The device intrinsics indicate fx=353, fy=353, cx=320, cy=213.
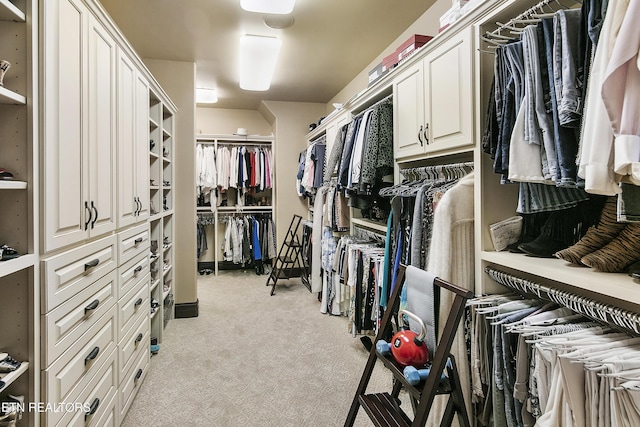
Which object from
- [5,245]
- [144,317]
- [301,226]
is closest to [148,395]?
[144,317]

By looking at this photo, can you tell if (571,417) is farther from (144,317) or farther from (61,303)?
(144,317)

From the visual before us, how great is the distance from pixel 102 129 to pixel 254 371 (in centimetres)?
183

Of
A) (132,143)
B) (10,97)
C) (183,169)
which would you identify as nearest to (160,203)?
(183,169)

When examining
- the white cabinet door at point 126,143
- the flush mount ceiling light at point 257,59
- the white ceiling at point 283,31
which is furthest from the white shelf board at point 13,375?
the flush mount ceiling light at point 257,59

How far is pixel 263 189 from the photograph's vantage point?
5531mm

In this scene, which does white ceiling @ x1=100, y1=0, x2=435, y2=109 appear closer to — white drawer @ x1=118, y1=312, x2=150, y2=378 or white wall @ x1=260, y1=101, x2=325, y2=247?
white wall @ x1=260, y1=101, x2=325, y2=247

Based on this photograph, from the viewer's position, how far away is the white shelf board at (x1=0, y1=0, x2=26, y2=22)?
101 centimetres

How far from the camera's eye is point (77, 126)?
1.42 m

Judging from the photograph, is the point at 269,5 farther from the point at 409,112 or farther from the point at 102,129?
the point at 102,129

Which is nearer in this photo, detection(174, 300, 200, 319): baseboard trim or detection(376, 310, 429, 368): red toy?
detection(376, 310, 429, 368): red toy

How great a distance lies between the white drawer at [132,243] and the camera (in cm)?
196

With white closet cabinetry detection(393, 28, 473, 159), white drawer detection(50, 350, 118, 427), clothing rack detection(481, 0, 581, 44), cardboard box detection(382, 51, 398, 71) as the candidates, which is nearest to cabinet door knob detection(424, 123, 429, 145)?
white closet cabinetry detection(393, 28, 473, 159)

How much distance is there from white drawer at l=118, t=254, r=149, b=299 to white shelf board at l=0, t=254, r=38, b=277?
0.84 meters

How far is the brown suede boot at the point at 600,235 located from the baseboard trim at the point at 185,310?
132 inches
